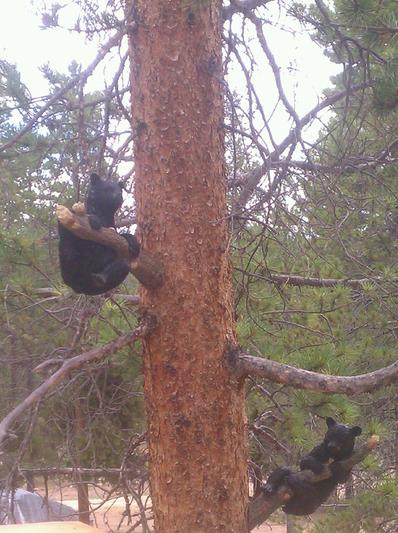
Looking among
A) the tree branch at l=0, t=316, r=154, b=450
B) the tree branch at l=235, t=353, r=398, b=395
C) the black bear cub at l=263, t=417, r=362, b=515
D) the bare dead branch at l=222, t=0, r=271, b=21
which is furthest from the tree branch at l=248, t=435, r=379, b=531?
the bare dead branch at l=222, t=0, r=271, b=21

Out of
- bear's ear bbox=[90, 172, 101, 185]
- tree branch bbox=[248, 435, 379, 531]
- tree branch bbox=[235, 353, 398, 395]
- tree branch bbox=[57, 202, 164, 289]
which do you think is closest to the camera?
tree branch bbox=[57, 202, 164, 289]

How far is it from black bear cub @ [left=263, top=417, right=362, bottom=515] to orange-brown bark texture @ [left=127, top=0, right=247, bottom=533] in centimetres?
22

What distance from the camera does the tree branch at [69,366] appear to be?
2.67 metres

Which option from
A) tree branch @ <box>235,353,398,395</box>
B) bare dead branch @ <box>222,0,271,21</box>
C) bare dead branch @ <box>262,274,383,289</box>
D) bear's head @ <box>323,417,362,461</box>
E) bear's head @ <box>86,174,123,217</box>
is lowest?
bear's head @ <box>323,417,362,461</box>

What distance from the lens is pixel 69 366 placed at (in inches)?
110

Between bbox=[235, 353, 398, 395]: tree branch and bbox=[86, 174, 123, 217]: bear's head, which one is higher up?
bbox=[86, 174, 123, 217]: bear's head

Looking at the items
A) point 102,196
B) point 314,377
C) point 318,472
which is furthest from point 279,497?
point 102,196

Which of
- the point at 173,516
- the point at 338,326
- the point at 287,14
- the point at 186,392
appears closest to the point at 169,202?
the point at 186,392

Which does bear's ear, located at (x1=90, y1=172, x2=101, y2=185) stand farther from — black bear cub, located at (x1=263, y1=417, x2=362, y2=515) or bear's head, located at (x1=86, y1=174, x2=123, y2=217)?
black bear cub, located at (x1=263, y1=417, x2=362, y2=515)

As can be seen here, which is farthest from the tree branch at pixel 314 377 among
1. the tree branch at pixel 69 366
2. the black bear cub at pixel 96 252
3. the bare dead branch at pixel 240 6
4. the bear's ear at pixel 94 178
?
the bare dead branch at pixel 240 6

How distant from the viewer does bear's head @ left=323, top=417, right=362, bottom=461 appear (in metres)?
3.18

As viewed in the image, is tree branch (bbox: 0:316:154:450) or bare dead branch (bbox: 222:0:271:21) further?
bare dead branch (bbox: 222:0:271:21)

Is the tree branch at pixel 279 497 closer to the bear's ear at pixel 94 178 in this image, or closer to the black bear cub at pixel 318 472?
the black bear cub at pixel 318 472

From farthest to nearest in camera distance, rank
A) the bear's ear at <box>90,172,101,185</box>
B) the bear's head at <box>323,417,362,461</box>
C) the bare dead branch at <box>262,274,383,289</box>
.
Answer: the bare dead branch at <box>262,274,383,289</box> → the bear's head at <box>323,417,362,461</box> → the bear's ear at <box>90,172,101,185</box>
